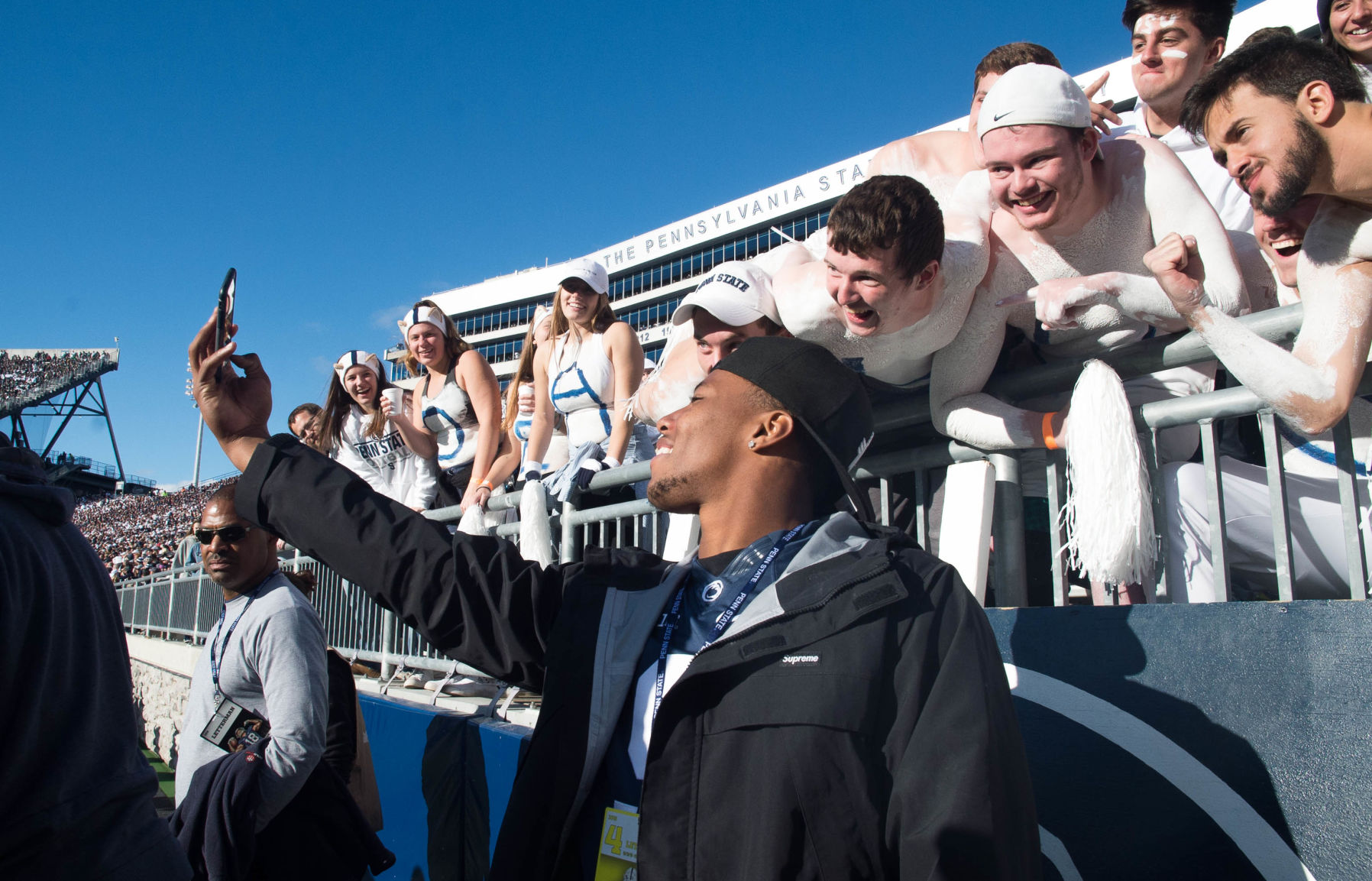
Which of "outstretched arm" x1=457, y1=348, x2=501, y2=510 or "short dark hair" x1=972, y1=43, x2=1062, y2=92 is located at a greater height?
"short dark hair" x1=972, y1=43, x2=1062, y2=92

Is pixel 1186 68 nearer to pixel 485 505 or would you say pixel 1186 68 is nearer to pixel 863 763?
pixel 863 763

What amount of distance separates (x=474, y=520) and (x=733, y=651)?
3475 millimetres

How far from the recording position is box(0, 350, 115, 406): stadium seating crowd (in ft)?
188

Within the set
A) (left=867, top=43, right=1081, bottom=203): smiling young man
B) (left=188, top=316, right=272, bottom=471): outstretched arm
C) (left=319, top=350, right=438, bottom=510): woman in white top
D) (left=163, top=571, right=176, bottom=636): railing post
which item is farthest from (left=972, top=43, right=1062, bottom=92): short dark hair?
(left=163, top=571, right=176, bottom=636): railing post

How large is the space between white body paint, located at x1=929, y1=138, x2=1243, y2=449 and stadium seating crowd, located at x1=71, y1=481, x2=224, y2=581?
87.6 feet

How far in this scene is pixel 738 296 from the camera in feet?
9.70

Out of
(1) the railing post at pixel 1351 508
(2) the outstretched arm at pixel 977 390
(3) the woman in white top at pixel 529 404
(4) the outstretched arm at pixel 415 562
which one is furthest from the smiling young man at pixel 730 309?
(3) the woman in white top at pixel 529 404

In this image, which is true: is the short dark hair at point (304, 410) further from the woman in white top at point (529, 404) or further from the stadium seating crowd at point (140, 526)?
the stadium seating crowd at point (140, 526)

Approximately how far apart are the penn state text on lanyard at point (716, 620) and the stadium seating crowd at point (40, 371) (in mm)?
69172

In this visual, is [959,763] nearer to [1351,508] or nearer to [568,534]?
[1351,508]

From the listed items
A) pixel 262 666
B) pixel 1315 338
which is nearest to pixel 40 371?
pixel 262 666

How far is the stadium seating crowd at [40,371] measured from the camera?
188 feet

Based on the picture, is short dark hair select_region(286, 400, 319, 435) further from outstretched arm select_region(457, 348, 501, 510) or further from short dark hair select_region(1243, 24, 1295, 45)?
short dark hair select_region(1243, 24, 1295, 45)

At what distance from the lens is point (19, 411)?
56375 millimetres
